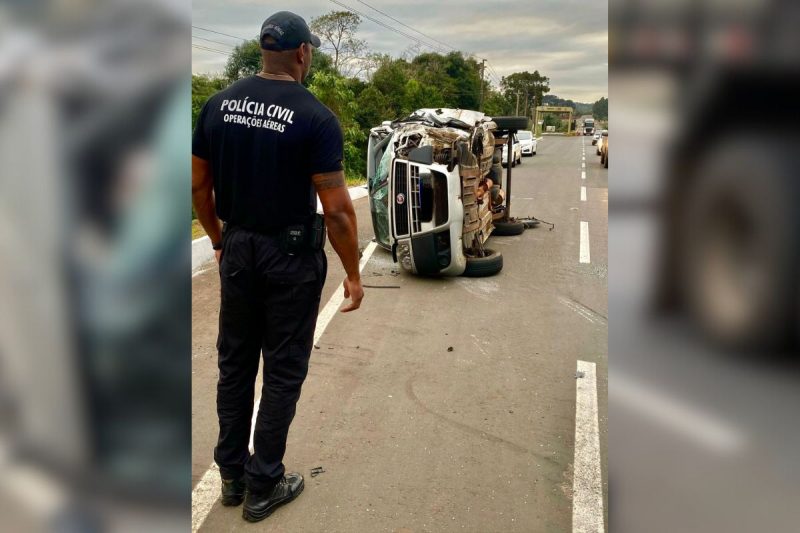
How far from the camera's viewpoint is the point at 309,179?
2729 mm

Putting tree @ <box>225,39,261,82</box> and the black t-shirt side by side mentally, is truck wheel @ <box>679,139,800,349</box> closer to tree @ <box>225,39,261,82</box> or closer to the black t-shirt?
the black t-shirt

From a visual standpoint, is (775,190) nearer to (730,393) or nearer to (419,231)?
(730,393)

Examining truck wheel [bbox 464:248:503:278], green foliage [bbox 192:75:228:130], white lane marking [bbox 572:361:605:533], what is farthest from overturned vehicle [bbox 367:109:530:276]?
white lane marking [bbox 572:361:605:533]

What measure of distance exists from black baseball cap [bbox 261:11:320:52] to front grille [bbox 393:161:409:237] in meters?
4.13

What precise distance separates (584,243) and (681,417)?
900 cm

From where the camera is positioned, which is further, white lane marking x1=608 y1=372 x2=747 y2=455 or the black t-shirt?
the black t-shirt

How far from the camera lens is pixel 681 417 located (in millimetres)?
783

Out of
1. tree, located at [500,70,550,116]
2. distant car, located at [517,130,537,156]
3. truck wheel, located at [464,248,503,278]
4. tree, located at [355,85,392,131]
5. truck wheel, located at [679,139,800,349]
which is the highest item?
tree, located at [500,70,550,116]

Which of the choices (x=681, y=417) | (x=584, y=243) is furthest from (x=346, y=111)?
(x=681, y=417)

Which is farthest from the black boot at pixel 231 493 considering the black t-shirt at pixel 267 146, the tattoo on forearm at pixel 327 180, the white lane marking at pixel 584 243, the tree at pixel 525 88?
the tree at pixel 525 88

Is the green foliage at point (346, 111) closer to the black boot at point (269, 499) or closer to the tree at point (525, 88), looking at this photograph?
the black boot at point (269, 499)

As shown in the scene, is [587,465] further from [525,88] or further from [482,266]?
[525,88]

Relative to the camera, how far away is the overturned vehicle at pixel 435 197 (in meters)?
6.78

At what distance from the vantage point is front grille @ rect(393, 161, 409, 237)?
6.83 meters
